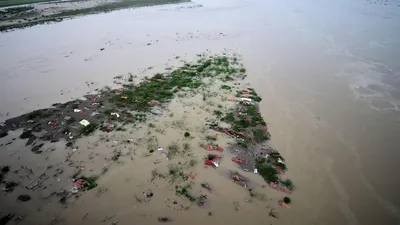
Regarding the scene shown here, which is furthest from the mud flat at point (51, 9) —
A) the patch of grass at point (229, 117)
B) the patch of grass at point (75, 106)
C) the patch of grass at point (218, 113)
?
the patch of grass at point (229, 117)

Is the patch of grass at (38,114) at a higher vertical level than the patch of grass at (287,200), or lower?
higher

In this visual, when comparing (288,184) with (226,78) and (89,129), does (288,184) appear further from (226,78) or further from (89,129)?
(226,78)

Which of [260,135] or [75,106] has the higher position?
[75,106]

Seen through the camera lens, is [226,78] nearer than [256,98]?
No

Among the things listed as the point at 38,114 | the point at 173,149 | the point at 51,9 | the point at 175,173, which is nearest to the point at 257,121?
the point at 173,149

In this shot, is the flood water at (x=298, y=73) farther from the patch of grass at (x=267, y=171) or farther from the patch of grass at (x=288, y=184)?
the patch of grass at (x=267, y=171)

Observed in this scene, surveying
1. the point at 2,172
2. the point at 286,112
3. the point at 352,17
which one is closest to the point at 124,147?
the point at 2,172
